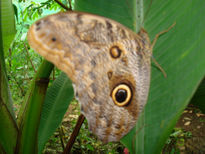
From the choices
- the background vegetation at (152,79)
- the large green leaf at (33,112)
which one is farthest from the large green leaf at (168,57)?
the large green leaf at (33,112)

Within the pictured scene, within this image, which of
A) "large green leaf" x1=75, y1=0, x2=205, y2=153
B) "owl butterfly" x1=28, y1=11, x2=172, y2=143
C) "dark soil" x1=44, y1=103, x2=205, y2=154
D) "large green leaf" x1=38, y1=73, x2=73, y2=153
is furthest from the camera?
"dark soil" x1=44, y1=103, x2=205, y2=154

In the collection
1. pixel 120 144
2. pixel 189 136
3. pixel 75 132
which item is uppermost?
pixel 75 132

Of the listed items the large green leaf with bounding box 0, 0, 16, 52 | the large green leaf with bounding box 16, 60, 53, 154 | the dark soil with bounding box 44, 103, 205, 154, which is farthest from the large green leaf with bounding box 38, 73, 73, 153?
the dark soil with bounding box 44, 103, 205, 154

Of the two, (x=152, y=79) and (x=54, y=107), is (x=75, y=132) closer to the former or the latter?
(x=54, y=107)

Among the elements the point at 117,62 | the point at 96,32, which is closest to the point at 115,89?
the point at 117,62

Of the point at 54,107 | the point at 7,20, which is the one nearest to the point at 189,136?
the point at 54,107

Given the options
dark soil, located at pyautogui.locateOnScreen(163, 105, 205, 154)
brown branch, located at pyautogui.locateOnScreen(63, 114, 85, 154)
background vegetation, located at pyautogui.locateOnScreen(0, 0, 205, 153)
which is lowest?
dark soil, located at pyautogui.locateOnScreen(163, 105, 205, 154)

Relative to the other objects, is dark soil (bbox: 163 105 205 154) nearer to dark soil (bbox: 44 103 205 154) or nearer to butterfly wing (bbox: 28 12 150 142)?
dark soil (bbox: 44 103 205 154)
